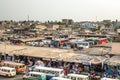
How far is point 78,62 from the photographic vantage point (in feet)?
83.5

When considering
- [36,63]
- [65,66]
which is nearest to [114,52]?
[65,66]

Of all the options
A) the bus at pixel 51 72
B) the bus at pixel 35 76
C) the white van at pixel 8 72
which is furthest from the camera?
the white van at pixel 8 72

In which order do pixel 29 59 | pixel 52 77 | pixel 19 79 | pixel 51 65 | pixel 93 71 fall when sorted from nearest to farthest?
pixel 52 77 < pixel 19 79 < pixel 93 71 < pixel 51 65 < pixel 29 59

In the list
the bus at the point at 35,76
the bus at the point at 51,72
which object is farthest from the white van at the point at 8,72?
the bus at the point at 51,72

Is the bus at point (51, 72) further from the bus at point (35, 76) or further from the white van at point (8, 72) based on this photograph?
the white van at point (8, 72)

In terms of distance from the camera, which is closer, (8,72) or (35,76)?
(35,76)

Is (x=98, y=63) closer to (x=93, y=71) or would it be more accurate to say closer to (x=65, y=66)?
(x=93, y=71)

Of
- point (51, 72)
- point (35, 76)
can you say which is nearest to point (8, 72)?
point (35, 76)

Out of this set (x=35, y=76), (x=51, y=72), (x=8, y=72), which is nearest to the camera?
(x=35, y=76)

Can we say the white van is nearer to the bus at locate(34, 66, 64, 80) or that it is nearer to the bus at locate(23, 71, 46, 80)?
the bus at locate(23, 71, 46, 80)

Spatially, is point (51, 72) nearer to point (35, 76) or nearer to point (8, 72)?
point (35, 76)

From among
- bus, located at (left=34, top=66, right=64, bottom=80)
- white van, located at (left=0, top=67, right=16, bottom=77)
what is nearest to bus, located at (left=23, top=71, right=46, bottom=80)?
bus, located at (left=34, top=66, right=64, bottom=80)

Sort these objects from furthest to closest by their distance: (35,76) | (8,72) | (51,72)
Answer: (8,72) → (51,72) → (35,76)

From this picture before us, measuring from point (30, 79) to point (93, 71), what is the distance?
648 centimetres
